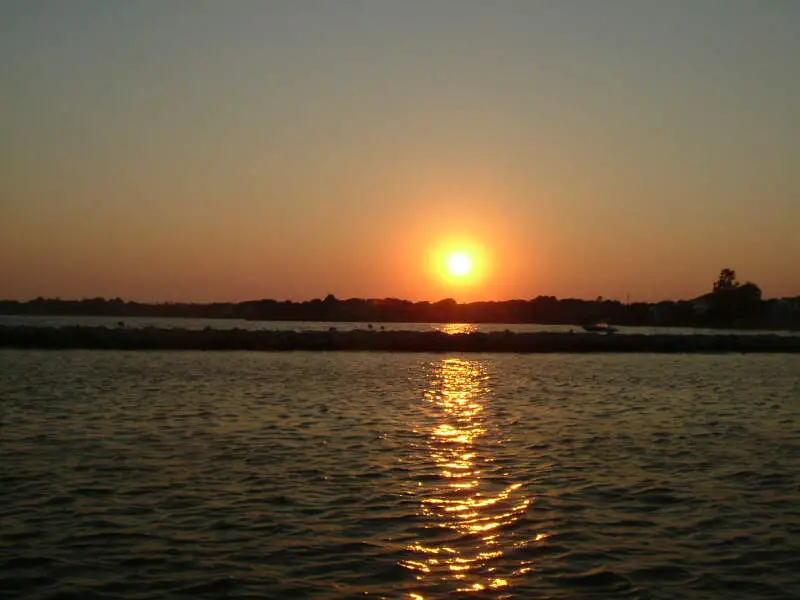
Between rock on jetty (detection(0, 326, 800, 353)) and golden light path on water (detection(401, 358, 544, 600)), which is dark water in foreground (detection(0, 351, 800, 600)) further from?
rock on jetty (detection(0, 326, 800, 353))

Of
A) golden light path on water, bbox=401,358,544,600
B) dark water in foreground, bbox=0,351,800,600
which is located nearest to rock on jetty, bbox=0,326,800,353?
dark water in foreground, bbox=0,351,800,600

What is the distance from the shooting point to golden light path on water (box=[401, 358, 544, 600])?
31.1ft

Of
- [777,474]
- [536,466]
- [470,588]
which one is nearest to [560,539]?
[470,588]

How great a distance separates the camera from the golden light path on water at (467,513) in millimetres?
9484

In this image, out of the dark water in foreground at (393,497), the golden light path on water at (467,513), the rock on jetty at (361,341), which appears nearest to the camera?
the dark water in foreground at (393,497)

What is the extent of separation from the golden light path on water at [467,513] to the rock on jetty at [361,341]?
4633cm

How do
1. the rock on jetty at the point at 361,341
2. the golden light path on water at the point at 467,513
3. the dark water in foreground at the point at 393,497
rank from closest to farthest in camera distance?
the dark water in foreground at the point at 393,497 → the golden light path on water at the point at 467,513 → the rock on jetty at the point at 361,341

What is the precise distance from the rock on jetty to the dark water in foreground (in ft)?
125

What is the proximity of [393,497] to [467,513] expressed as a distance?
146 centimetres

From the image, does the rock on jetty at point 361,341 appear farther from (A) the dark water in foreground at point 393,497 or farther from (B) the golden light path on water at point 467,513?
(B) the golden light path on water at point 467,513

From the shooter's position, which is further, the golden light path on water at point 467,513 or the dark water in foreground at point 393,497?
the golden light path on water at point 467,513

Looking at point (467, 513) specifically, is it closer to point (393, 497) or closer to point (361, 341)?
point (393, 497)

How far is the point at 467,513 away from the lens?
40.1 feet

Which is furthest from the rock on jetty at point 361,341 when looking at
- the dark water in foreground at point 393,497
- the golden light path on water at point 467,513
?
the golden light path on water at point 467,513
